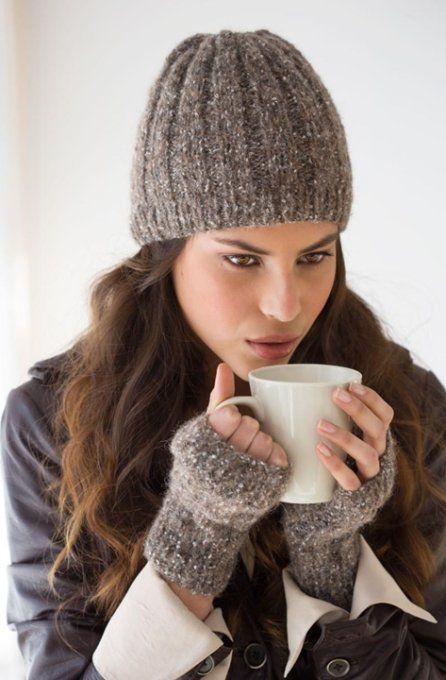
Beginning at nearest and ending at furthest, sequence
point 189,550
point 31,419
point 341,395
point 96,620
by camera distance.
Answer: point 341,395
point 189,550
point 96,620
point 31,419

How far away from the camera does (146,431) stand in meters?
0.98

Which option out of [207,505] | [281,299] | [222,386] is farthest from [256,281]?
[207,505]

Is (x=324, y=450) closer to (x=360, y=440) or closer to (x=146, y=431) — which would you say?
(x=360, y=440)

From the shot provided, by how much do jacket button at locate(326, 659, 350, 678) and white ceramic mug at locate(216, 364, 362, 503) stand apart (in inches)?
7.8

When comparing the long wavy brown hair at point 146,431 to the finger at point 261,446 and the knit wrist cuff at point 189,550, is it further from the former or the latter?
the finger at point 261,446

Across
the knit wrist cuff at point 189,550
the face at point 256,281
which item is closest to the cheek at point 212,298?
the face at point 256,281

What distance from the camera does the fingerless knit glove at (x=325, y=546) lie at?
2.52ft

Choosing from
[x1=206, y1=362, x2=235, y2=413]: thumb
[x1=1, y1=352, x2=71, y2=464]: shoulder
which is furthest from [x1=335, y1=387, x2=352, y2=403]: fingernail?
[x1=1, y1=352, x2=71, y2=464]: shoulder

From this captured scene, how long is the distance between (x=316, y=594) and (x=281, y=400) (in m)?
0.30

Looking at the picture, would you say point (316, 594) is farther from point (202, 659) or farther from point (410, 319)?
point (410, 319)

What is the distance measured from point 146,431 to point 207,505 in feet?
0.90

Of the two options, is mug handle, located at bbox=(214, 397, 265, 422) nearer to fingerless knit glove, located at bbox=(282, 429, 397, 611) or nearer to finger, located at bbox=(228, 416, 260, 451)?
finger, located at bbox=(228, 416, 260, 451)

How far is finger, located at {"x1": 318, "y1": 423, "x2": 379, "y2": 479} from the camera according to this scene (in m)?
0.68

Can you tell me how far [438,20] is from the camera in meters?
1.37
